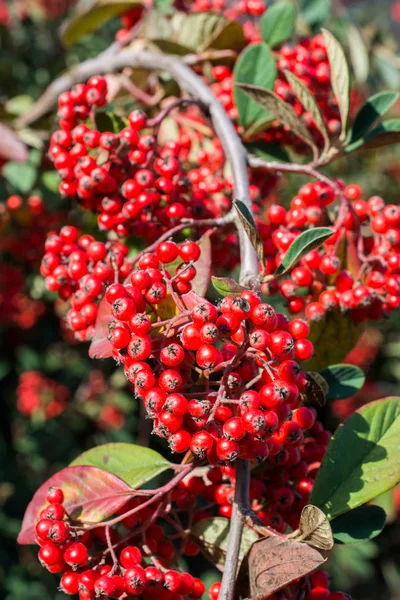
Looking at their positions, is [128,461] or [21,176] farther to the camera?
[21,176]

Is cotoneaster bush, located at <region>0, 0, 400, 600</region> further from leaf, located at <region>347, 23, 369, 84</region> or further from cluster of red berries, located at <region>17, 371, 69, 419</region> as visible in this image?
cluster of red berries, located at <region>17, 371, 69, 419</region>

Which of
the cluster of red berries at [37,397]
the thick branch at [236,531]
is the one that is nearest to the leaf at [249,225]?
the thick branch at [236,531]

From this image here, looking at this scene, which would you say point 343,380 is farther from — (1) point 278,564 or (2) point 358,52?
(2) point 358,52

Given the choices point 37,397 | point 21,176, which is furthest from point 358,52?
point 37,397

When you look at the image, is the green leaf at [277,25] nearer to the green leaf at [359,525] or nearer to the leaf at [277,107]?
the leaf at [277,107]

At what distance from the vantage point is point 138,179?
1662mm

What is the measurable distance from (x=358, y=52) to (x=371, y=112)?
1.53 meters

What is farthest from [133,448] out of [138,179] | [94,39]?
[94,39]

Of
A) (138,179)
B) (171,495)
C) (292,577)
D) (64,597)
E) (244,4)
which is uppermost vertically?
(244,4)

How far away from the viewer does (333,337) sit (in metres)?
1.71

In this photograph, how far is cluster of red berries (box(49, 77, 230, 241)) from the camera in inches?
65.4

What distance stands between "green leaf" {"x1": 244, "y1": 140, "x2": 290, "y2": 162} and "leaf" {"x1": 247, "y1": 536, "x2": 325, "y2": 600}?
1.33 m

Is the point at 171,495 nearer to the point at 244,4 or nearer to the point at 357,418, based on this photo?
the point at 357,418

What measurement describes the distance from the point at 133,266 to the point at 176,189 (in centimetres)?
30
